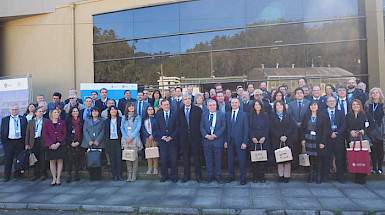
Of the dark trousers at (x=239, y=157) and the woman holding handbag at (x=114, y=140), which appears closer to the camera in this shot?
the dark trousers at (x=239, y=157)

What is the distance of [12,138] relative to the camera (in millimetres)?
7090

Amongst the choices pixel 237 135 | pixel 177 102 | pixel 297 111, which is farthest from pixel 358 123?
pixel 177 102

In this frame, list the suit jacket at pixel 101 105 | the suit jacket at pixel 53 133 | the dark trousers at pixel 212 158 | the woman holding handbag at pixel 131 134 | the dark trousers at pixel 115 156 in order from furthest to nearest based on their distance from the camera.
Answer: the suit jacket at pixel 101 105 → the dark trousers at pixel 115 156 → the woman holding handbag at pixel 131 134 → the suit jacket at pixel 53 133 → the dark trousers at pixel 212 158

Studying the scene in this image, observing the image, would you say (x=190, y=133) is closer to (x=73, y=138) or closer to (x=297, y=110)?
(x=297, y=110)

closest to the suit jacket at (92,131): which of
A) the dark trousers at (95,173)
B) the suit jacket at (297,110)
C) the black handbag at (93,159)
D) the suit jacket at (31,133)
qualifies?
the black handbag at (93,159)

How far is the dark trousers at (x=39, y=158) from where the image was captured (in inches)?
276

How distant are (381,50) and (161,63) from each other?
31.5ft

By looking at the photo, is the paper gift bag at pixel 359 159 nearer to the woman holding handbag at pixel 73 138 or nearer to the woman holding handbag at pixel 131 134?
the woman holding handbag at pixel 131 134

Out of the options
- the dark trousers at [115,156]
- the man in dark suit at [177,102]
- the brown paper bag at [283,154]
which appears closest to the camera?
the brown paper bag at [283,154]

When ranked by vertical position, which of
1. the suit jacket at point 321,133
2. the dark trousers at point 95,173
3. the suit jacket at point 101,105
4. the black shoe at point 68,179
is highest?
the suit jacket at point 101,105

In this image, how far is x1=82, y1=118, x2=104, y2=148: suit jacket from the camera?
6559 mm

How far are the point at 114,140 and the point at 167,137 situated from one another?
4.72 feet

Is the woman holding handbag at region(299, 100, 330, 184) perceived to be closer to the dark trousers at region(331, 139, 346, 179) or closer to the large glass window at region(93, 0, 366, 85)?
the dark trousers at region(331, 139, 346, 179)

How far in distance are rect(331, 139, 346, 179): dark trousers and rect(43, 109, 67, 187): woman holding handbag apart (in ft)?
21.4
